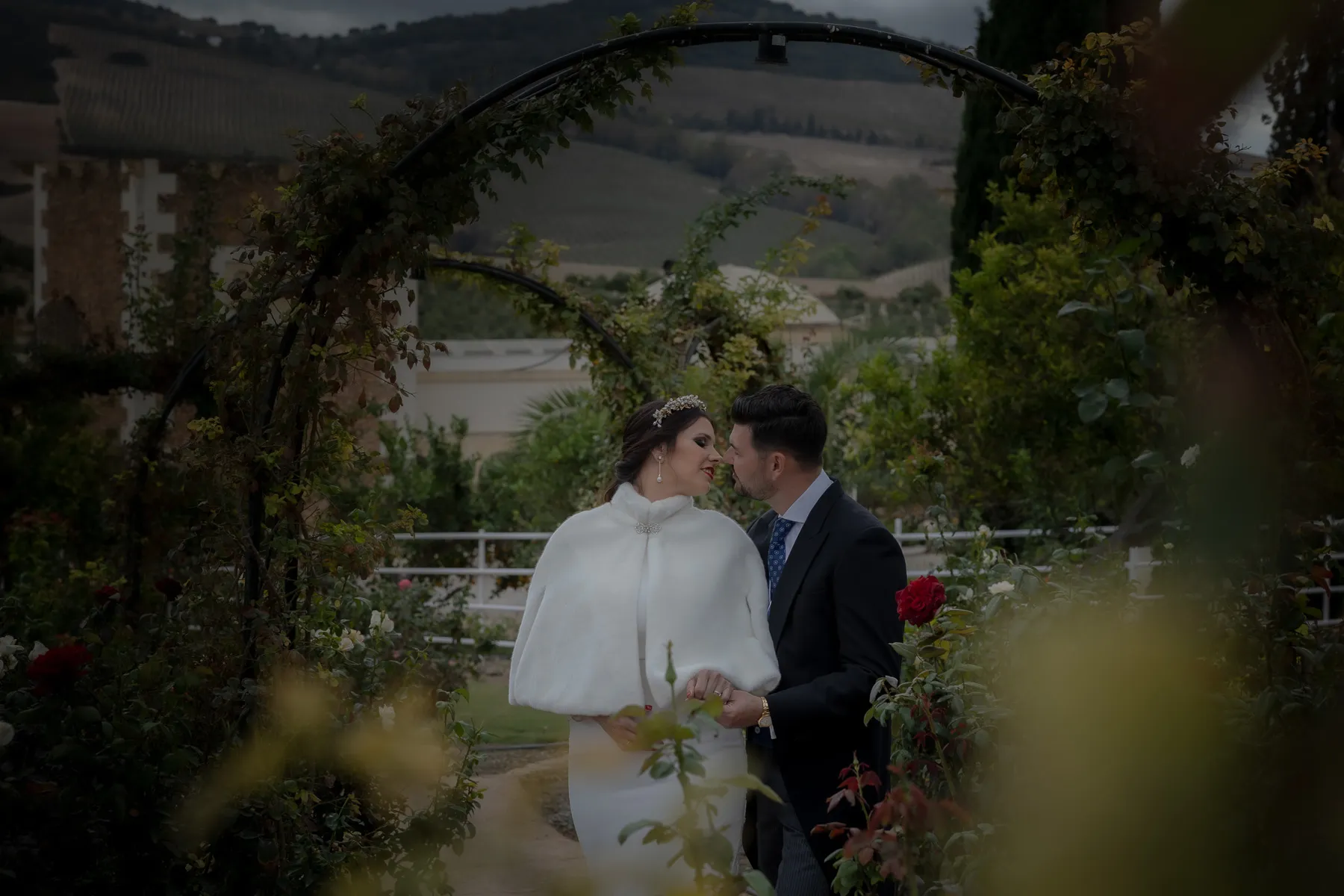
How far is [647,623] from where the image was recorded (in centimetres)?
283

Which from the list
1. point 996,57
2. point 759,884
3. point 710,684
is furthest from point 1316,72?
point 996,57

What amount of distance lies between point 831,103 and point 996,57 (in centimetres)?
4326

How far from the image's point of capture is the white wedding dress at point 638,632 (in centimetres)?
277

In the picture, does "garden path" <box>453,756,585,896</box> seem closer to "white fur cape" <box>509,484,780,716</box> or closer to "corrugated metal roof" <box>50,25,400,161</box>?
"white fur cape" <box>509,484,780,716</box>

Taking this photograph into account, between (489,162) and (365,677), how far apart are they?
1.82m

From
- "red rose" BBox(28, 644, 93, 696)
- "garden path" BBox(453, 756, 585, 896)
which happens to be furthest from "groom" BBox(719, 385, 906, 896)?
"garden path" BBox(453, 756, 585, 896)

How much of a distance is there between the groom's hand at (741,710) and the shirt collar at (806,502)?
0.44 m

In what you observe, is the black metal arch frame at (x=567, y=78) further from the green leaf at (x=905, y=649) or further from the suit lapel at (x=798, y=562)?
the green leaf at (x=905, y=649)

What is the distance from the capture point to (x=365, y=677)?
4.44 metres

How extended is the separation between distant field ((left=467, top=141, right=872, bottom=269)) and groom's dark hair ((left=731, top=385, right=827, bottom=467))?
47.8 m

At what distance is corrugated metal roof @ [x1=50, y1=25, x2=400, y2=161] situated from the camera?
91.0ft

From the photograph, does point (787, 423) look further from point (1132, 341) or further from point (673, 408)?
point (1132, 341)

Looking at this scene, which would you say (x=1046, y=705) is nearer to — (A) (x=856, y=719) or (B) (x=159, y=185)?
(A) (x=856, y=719)

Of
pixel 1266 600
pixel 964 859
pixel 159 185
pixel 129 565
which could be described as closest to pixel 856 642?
pixel 964 859
